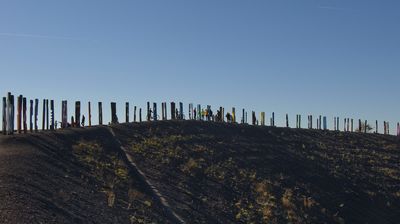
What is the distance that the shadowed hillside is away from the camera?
24.7 m

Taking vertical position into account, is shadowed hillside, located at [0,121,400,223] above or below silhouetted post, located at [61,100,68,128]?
below

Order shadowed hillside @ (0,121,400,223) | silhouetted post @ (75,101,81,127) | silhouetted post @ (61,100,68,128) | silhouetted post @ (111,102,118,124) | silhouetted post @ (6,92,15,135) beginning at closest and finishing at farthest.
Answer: shadowed hillside @ (0,121,400,223) < silhouetted post @ (6,92,15,135) < silhouetted post @ (61,100,68,128) < silhouetted post @ (75,101,81,127) < silhouetted post @ (111,102,118,124)

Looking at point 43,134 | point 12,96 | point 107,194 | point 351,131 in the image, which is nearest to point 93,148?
point 43,134

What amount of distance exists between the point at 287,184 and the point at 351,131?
25169 millimetres

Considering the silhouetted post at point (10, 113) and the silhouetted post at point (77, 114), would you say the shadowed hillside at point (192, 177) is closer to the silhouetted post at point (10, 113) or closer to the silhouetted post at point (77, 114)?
the silhouetted post at point (10, 113)

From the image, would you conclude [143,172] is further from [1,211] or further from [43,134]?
[1,211]

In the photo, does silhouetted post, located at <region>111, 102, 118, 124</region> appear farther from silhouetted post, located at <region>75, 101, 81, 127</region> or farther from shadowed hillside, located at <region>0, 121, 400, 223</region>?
silhouetted post, located at <region>75, 101, 81, 127</region>

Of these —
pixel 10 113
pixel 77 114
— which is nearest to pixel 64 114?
pixel 77 114

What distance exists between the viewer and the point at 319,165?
4184 centimetres

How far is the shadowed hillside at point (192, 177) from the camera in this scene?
80.9 ft

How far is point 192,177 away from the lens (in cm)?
3325

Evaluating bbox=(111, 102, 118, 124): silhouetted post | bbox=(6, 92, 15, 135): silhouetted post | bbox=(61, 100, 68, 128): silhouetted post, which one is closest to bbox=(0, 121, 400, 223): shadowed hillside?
bbox=(61, 100, 68, 128): silhouetted post

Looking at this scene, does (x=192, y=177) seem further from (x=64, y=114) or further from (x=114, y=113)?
(x=114, y=113)

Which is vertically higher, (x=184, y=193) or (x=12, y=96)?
(x=12, y=96)
